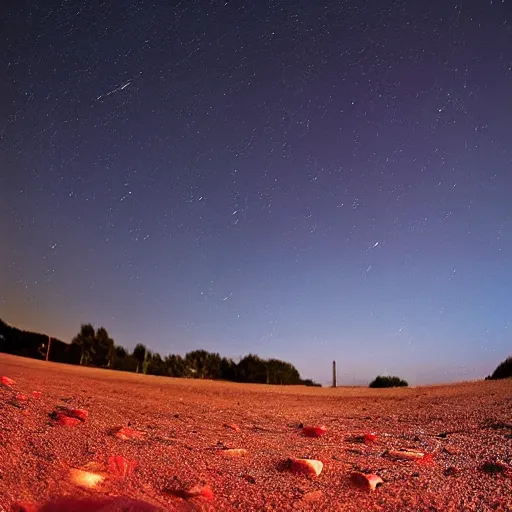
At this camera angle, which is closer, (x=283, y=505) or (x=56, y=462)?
(x=283, y=505)

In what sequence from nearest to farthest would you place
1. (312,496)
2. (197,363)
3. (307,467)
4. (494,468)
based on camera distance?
1. (312,496)
2. (307,467)
3. (494,468)
4. (197,363)

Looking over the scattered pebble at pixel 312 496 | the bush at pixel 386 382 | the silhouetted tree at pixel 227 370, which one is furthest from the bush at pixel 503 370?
the scattered pebble at pixel 312 496

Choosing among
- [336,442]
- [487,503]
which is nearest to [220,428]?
[336,442]

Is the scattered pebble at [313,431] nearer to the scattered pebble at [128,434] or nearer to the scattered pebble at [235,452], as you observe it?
the scattered pebble at [235,452]

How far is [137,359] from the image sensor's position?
2508cm

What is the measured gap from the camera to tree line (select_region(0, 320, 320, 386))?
64.5 feet

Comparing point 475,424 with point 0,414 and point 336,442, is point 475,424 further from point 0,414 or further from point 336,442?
point 0,414

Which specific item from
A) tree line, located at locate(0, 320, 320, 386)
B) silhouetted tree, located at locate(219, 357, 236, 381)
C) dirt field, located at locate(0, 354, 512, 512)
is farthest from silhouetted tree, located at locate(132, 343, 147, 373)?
dirt field, located at locate(0, 354, 512, 512)

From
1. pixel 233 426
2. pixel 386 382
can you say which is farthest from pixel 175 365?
pixel 233 426

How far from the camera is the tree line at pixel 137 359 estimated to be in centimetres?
1966

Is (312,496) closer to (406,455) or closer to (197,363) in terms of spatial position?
(406,455)

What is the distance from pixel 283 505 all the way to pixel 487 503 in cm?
148

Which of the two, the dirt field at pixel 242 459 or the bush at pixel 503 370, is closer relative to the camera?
the dirt field at pixel 242 459

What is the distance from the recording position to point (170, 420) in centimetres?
635
